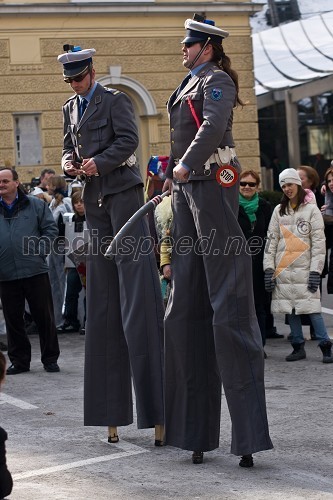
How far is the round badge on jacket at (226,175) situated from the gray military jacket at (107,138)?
0.80 metres

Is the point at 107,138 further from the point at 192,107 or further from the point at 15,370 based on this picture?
the point at 15,370

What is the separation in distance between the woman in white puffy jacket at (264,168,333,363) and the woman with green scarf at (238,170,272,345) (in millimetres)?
218

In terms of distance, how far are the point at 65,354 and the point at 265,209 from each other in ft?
7.63

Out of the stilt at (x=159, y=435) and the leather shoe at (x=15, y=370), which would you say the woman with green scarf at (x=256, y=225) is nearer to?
the leather shoe at (x=15, y=370)

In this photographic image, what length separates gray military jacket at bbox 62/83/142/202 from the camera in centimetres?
671

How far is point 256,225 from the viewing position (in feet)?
36.0

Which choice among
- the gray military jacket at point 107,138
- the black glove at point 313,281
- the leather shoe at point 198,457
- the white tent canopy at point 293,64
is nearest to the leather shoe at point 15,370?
the black glove at point 313,281

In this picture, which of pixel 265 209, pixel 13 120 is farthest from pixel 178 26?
pixel 265 209

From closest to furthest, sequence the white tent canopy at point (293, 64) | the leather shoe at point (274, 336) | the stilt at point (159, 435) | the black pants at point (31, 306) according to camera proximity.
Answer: the stilt at point (159, 435) → the black pants at point (31, 306) → the leather shoe at point (274, 336) → the white tent canopy at point (293, 64)

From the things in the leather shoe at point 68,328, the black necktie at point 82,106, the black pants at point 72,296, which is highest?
the black necktie at point 82,106

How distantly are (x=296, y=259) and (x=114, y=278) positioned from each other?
3.99 m

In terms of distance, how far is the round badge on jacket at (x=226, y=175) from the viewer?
6.07 metres

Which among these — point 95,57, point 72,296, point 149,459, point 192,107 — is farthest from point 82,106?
point 95,57

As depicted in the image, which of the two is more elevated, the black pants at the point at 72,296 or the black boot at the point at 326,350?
the black pants at the point at 72,296
